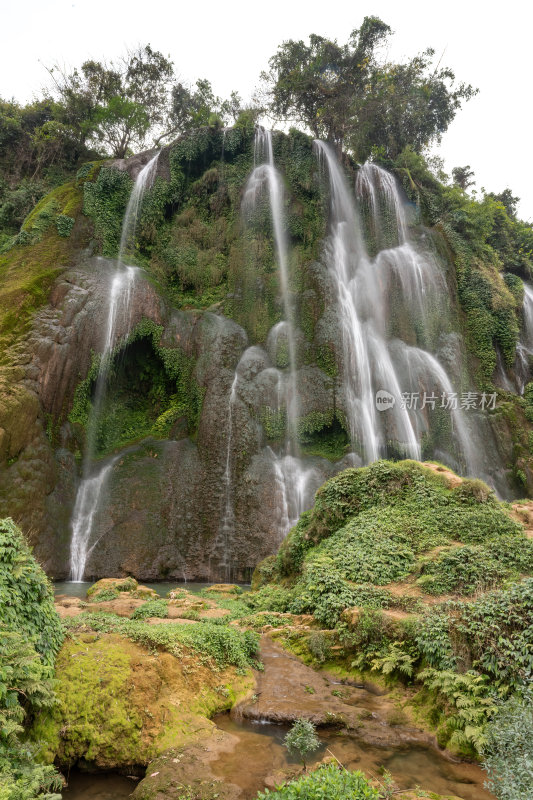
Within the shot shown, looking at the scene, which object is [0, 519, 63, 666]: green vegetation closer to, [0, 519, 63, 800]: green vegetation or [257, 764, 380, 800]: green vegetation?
[0, 519, 63, 800]: green vegetation

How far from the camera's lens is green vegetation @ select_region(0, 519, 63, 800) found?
3.43m

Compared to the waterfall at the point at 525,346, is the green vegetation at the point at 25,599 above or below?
below

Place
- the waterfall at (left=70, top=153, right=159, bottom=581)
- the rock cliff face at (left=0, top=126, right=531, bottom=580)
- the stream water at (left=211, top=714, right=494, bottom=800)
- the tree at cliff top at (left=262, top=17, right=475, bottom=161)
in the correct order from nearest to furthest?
the stream water at (left=211, top=714, right=494, bottom=800) < the waterfall at (left=70, top=153, right=159, bottom=581) < the rock cliff face at (left=0, top=126, right=531, bottom=580) < the tree at cliff top at (left=262, top=17, right=475, bottom=161)

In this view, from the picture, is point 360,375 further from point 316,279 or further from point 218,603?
point 218,603

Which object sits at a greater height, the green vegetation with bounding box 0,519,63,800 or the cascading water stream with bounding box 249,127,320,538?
the cascading water stream with bounding box 249,127,320,538

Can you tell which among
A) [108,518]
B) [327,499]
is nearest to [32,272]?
[108,518]

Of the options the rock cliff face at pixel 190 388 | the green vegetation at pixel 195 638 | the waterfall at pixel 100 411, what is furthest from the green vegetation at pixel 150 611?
the waterfall at pixel 100 411

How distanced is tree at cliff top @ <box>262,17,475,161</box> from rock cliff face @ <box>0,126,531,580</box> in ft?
22.9

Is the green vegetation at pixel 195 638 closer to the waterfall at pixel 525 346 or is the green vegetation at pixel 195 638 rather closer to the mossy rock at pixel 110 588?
the mossy rock at pixel 110 588

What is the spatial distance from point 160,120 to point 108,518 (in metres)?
27.7

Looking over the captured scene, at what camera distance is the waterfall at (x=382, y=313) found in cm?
1869

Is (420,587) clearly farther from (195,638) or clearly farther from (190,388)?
(190,388)

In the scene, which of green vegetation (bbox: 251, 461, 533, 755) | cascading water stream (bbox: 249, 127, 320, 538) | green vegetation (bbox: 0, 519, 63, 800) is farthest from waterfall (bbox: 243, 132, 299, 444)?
green vegetation (bbox: 0, 519, 63, 800)

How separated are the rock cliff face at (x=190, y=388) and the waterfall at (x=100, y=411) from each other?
18 centimetres
